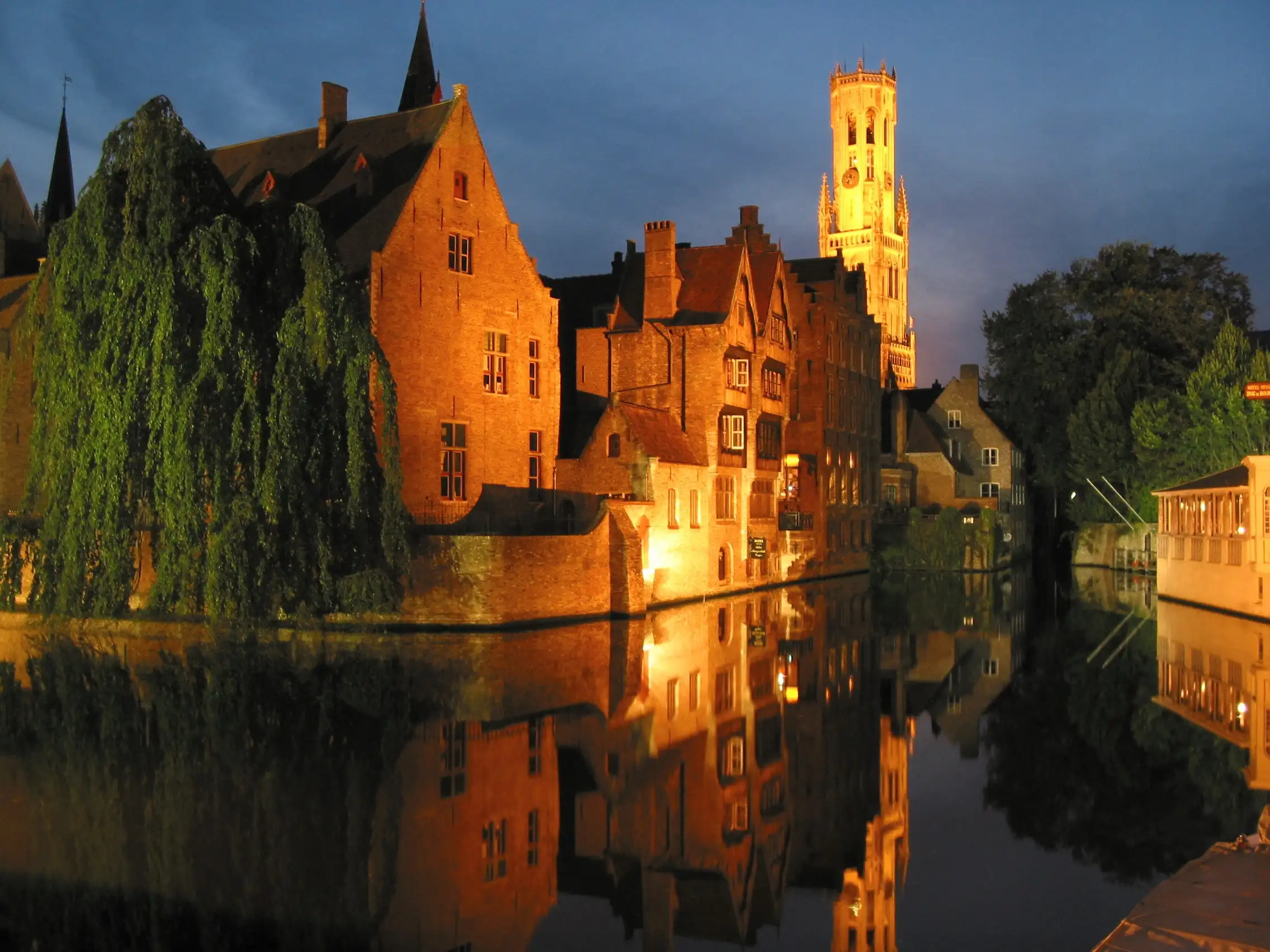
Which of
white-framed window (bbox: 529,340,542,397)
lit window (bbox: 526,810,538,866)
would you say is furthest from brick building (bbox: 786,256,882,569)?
lit window (bbox: 526,810,538,866)

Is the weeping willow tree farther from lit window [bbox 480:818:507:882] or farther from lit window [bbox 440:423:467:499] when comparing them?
lit window [bbox 480:818:507:882]

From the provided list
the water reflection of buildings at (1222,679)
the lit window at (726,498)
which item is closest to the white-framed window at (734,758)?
the water reflection of buildings at (1222,679)

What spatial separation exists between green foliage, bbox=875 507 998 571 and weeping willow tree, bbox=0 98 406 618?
4326 cm

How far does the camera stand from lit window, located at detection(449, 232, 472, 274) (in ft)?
114

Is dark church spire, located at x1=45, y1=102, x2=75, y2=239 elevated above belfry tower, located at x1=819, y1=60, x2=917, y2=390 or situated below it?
below

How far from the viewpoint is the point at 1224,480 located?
3900 cm

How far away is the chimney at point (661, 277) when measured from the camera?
42.6m

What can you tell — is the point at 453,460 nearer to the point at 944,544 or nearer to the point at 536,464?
the point at 536,464

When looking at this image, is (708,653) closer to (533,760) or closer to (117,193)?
(533,760)

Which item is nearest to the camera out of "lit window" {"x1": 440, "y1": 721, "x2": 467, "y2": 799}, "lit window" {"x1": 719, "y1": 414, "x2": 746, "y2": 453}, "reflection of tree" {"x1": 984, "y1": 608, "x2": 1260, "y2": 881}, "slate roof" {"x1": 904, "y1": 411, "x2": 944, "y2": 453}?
"reflection of tree" {"x1": 984, "y1": 608, "x2": 1260, "y2": 881}

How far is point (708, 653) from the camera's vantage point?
2681cm

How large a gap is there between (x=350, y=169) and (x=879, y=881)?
3110 cm

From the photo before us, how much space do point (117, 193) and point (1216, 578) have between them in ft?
114

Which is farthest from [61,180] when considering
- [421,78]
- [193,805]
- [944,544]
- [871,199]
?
[871,199]
